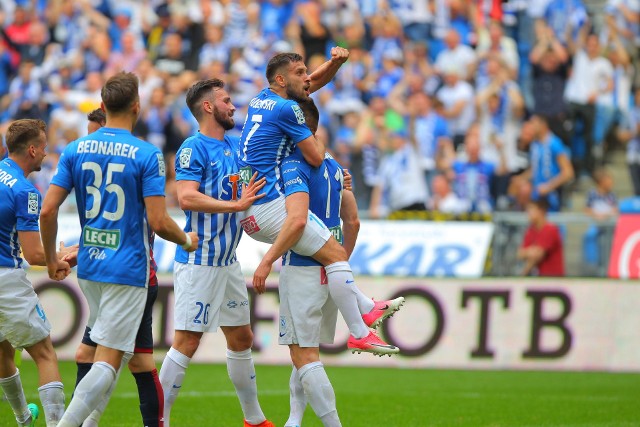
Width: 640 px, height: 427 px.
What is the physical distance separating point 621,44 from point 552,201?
3949 mm

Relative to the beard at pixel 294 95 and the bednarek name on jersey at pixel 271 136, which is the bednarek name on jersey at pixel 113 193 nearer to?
the bednarek name on jersey at pixel 271 136

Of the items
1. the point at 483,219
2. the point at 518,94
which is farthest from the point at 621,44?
the point at 483,219

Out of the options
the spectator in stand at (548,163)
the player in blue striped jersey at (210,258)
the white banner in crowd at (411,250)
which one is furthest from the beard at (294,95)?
the spectator in stand at (548,163)

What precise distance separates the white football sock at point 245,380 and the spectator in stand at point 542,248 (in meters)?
8.48

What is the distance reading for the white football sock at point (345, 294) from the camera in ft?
29.0

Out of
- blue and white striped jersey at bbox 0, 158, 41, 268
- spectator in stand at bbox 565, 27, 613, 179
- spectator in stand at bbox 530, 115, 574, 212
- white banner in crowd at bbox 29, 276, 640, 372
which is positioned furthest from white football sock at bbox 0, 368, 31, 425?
spectator in stand at bbox 565, 27, 613, 179

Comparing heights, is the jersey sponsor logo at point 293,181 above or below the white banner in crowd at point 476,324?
above

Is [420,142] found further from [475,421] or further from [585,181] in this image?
[475,421]

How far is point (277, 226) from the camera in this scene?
8945 mm

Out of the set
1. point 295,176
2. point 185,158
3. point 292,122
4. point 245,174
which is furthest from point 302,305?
point 185,158

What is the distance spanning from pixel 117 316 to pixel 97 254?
0.43 m

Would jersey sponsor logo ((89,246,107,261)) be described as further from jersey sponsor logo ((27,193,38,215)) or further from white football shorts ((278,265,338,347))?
white football shorts ((278,265,338,347))

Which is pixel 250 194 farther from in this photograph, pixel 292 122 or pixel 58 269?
pixel 58 269

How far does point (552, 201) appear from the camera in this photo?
19.0 metres
